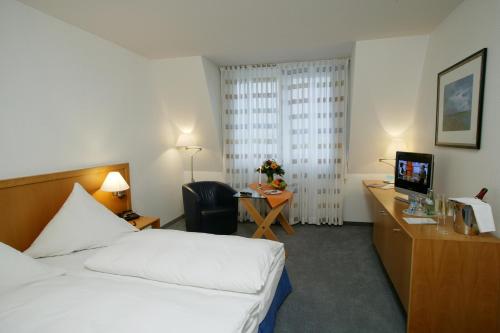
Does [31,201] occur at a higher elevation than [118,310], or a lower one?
higher

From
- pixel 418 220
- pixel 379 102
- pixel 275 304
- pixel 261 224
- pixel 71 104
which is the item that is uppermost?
pixel 379 102

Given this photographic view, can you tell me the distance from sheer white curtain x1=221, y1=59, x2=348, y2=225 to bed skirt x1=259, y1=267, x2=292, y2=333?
2.03 m

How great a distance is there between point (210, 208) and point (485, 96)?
330 centimetres

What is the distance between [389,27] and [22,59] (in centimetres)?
357

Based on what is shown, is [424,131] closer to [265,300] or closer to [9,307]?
[265,300]

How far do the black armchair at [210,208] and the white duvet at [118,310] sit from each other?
80.0 inches

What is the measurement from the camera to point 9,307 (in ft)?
4.75

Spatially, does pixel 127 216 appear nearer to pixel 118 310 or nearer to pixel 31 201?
pixel 31 201

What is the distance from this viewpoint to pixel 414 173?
2688mm

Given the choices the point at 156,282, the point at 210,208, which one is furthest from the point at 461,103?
the point at 210,208

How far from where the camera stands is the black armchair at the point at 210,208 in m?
3.71

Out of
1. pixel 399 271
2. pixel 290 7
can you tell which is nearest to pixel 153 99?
pixel 290 7

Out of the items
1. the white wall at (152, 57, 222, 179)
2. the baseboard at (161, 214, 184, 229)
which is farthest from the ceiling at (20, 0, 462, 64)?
the baseboard at (161, 214, 184, 229)

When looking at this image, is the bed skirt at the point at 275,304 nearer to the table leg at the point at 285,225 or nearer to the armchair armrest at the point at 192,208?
the table leg at the point at 285,225
